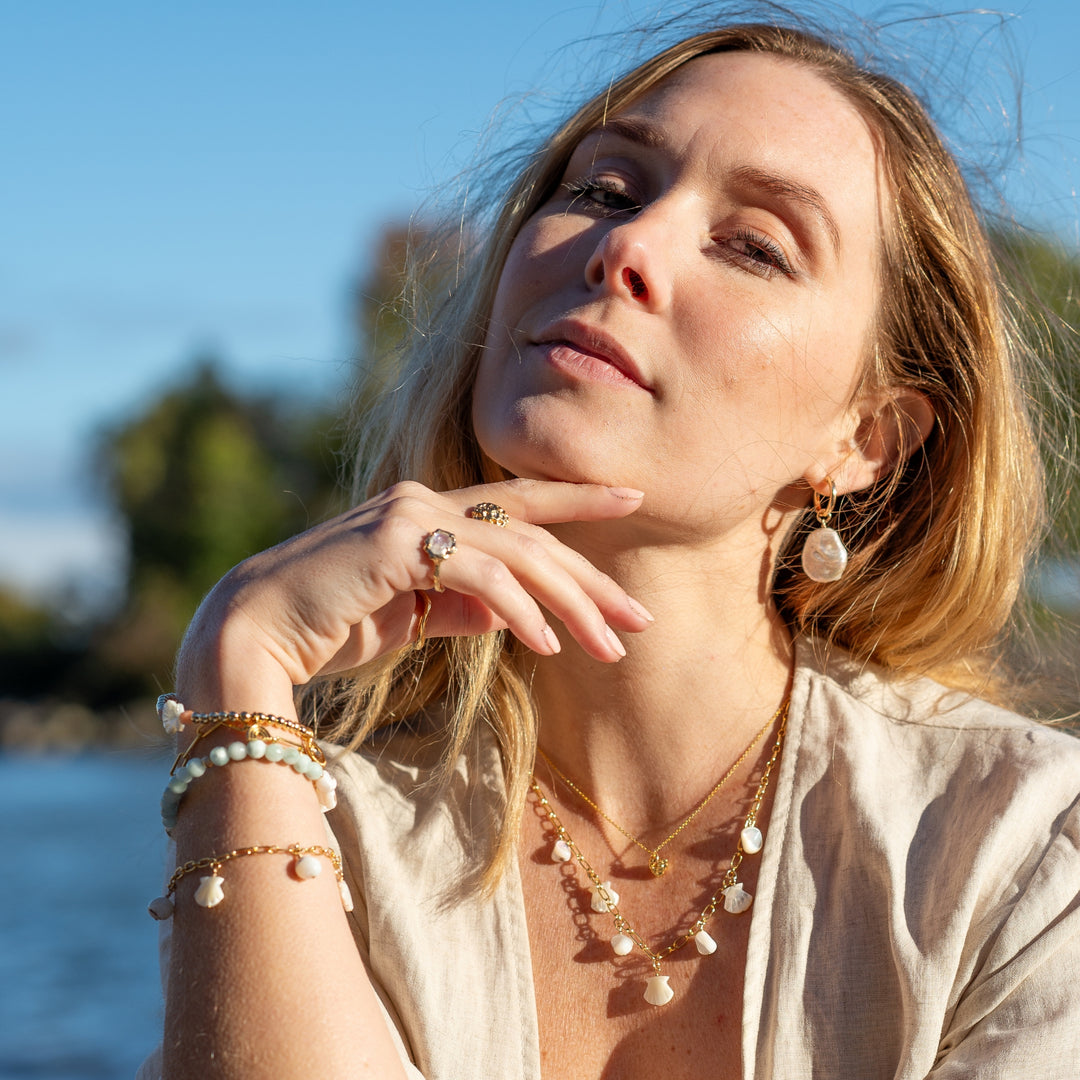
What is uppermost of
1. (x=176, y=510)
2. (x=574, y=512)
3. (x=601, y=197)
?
(x=176, y=510)

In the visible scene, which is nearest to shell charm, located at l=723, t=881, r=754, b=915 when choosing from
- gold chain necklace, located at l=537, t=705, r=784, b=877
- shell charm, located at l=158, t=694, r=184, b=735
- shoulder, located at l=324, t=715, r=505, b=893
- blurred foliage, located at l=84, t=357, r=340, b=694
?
gold chain necklace, located at l=537, t=705, r=784, b=877

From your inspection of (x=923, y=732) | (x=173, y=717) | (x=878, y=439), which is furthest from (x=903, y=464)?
(x=173, y=717)

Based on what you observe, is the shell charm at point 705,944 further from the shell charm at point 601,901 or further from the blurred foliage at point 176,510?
the blurred foliage at point 176,510

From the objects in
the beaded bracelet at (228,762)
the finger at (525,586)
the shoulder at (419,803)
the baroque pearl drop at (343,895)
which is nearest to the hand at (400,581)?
the finger at (525,586)

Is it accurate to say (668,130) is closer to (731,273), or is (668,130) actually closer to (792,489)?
(731,273)

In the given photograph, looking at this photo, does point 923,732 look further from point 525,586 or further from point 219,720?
point 219,720

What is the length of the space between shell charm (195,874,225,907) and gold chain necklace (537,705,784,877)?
38.9 inches

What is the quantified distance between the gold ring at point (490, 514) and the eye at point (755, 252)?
2.43ft

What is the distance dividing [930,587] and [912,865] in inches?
30.4

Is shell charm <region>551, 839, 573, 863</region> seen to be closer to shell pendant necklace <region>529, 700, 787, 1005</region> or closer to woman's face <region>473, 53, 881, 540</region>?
shell pendant necklace <region>529, 700, 787, 1005</region>

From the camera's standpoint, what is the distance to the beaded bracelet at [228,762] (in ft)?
6.88

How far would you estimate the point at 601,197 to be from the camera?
2.72 metres

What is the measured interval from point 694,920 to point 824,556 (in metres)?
0.88

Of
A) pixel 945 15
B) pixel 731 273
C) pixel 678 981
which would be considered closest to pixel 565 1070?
pixel 678 981
